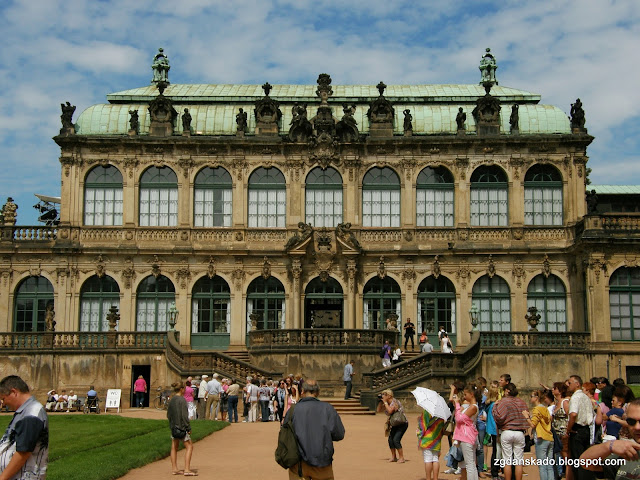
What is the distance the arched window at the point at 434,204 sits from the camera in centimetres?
4247

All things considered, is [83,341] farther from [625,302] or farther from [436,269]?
[625,302]

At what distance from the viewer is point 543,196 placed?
42.2 meters

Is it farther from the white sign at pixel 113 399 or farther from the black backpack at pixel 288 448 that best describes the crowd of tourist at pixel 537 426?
the white sign at pixel 113 399

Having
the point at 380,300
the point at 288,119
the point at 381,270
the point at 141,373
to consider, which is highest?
the point at 288,119

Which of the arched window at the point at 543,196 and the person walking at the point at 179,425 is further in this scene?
the arched window at the point at 543,196

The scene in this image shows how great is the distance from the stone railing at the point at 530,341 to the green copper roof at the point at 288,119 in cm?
1081

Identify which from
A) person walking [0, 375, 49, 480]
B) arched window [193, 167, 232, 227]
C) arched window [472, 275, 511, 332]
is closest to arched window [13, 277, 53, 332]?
arched window [193, 167, 232, 227]

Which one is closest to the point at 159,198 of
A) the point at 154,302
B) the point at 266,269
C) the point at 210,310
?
the point at 154,302

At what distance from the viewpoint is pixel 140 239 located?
41.9 metres

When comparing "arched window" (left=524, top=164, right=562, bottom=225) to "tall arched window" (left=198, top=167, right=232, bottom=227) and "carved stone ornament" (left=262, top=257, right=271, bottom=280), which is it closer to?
"carved stone ornament" (left=262, top=257, right=271, bottom=280)

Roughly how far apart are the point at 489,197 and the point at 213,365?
16.6 metres

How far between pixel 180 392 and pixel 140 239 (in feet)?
86.2

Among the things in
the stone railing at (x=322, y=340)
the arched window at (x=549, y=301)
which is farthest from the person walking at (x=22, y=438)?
the arched window at (x=549, y=301)

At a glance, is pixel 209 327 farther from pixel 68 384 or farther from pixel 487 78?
pixel 487 78
